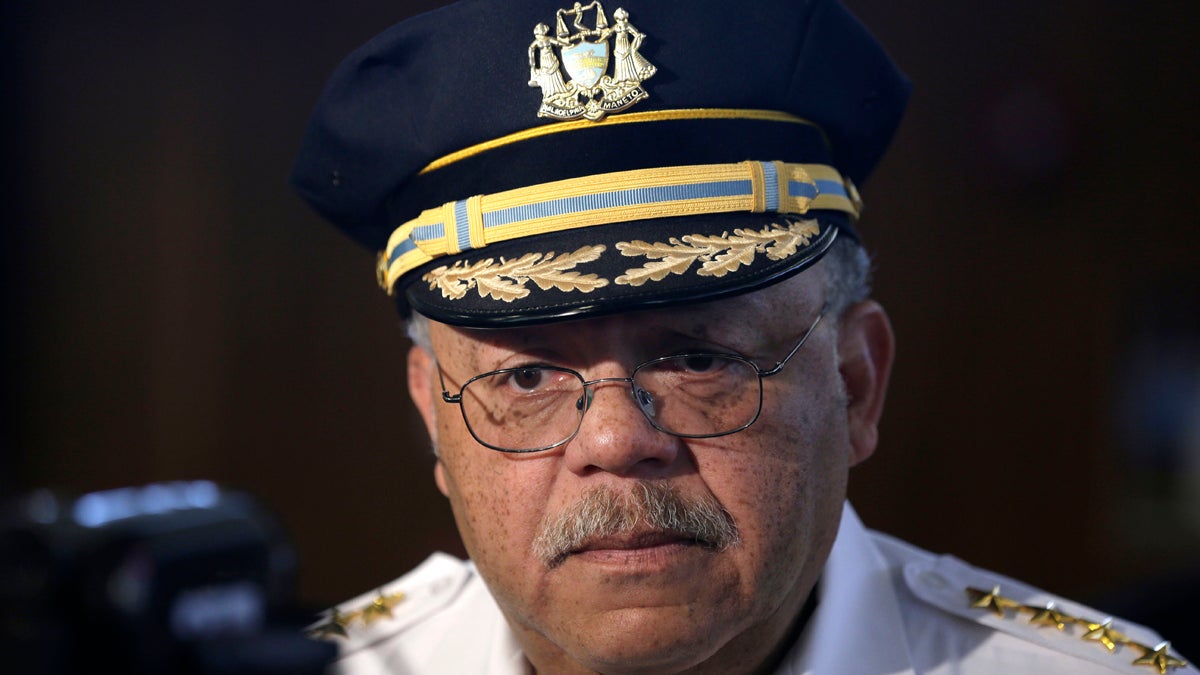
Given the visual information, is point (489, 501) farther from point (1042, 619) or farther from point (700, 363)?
point (1042, 619)

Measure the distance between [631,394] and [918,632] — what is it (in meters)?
0.58

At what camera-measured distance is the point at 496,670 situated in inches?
59.4

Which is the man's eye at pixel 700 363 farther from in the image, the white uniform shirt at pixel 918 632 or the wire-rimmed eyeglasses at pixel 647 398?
the white uniform shirt at pixel 918 632

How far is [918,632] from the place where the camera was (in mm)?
1489

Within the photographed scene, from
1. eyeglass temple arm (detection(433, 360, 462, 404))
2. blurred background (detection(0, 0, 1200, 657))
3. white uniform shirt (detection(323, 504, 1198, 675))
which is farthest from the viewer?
blurred background (detection(0, 0, 1200, 657))

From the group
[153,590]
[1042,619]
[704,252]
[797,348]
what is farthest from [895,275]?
[153,590]

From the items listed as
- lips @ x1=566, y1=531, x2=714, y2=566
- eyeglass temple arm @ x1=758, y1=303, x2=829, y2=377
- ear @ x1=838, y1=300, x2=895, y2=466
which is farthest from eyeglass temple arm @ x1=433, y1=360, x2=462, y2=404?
ear @ x1=838, y1=300, x2=895, y2=466

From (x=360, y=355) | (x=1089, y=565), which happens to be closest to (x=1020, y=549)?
(x=1089, y=565)

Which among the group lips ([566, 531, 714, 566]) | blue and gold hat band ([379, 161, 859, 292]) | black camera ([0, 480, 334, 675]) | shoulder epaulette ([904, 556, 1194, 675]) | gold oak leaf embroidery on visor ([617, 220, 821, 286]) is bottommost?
shoulder epaulette ([904, 556, 1194, 675])

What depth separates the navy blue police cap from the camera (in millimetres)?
1197

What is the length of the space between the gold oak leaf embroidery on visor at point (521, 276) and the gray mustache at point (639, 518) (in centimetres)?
22

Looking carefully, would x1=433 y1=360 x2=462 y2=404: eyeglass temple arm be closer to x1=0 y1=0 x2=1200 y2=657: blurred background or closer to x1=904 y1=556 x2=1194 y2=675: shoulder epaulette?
x1=904 y1=556 x2=1194 y2=675: shoulder epaulette

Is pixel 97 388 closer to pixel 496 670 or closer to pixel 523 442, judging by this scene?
pixel 496 670

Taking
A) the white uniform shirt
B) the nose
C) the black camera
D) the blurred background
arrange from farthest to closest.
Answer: the blurred background < the white uniform shirt < the nose < the black camera
